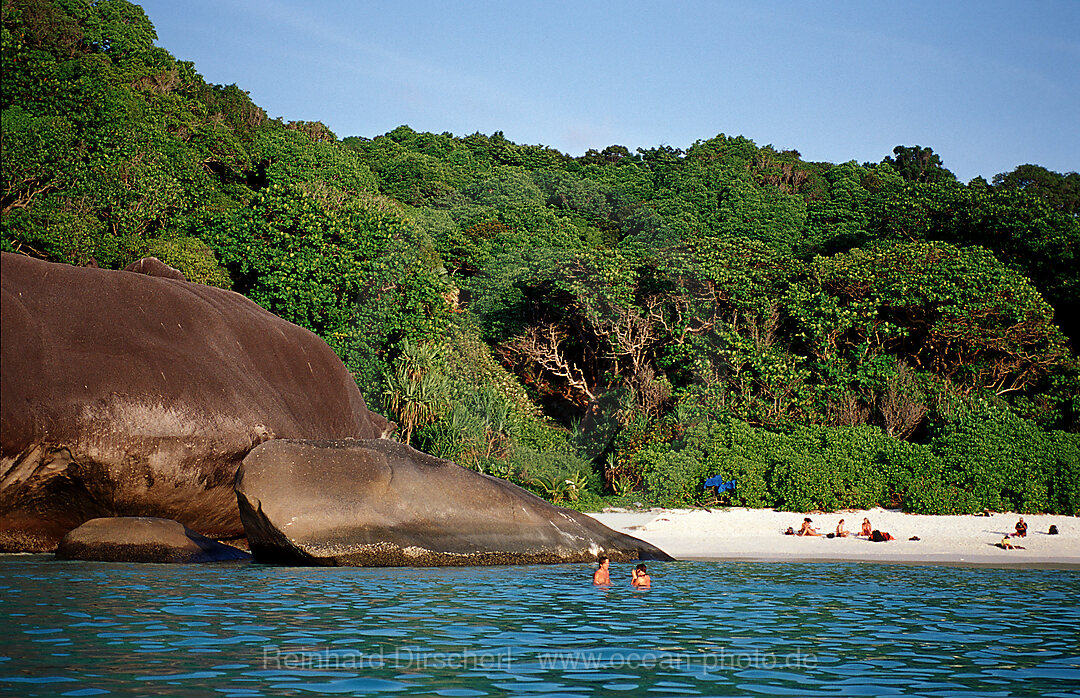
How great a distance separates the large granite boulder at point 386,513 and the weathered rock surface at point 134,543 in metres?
0.84

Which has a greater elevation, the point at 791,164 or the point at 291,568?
the point at 791,164

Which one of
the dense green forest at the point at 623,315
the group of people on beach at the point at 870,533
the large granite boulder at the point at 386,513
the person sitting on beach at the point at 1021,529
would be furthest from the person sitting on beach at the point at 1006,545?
the large granite boulder at the point at 386,513

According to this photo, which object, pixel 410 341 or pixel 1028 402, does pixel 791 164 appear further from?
pixel 410 341

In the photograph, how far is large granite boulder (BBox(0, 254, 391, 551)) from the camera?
1316cm

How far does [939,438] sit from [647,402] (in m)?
8.00

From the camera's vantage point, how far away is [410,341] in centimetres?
2758

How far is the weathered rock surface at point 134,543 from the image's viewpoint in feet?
44.5

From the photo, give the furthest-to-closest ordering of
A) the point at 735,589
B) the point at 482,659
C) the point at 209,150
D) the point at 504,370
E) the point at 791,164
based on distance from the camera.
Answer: the point at 791,164 < the point at 209,150 < the point at 504,370 < the point at 735,589 < the point at 482,659

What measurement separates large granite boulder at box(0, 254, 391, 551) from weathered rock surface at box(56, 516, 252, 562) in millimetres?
516

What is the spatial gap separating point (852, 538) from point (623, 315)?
1214 cm

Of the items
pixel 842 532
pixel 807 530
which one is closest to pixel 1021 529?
pixel 842 532

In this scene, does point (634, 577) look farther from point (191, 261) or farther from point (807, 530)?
point (191, 261)

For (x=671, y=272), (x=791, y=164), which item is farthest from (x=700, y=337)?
(x=791, y=164)

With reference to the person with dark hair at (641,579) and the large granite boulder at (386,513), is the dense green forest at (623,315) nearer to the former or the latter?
the large granite boulder at (386,513)
